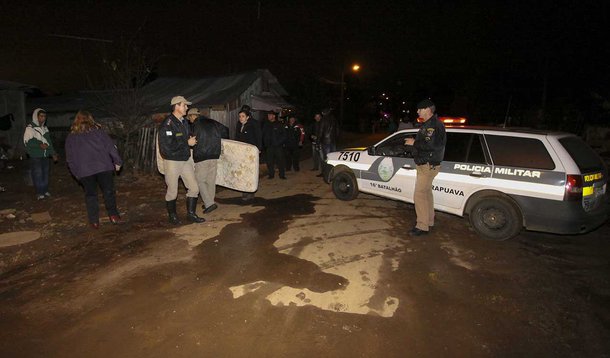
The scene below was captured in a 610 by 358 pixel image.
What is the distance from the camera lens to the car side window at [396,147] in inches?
259

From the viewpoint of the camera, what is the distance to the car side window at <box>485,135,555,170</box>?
4984 millimetres

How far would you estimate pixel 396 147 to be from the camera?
267 inches

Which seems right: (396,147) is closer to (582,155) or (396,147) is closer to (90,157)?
(582,155)

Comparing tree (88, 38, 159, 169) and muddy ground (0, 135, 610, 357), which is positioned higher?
tree (88, 38, 159, 169)

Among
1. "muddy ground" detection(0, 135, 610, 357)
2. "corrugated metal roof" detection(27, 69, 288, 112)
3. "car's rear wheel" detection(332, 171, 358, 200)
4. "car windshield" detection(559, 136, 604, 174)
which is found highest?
"corrugated metal roof" detection(27, 69, 288, 112)

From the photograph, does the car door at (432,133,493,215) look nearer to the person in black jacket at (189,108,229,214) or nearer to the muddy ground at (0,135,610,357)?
the muddy ground at (0,135,610,357)

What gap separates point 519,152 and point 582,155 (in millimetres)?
767

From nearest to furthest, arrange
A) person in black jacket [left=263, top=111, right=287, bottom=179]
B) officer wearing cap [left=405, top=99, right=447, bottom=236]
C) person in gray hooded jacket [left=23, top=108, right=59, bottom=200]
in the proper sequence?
officer wearing cap [left=405, top=99, right=447, bottom=236] < person in gray hooded jacket [left=23, top=108, right=59, bottom=200] < person in black jacket [left=263, top=111, right=287, bottom=179]

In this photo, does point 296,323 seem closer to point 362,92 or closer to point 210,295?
point 210,295

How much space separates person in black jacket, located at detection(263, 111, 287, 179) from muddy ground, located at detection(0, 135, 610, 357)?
Result: 11.6 feet

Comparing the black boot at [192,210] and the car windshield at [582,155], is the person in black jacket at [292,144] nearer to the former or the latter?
the black boot at [192,210]

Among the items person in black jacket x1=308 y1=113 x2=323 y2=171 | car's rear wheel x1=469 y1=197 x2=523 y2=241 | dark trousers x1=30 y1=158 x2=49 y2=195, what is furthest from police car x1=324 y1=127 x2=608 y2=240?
dark trousers x1=30 y1=158 x2=49 y2=195

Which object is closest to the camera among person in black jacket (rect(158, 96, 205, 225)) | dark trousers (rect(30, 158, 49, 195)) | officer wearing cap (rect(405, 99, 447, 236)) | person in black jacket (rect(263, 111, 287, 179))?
officer wearing cap (rect(405, 99, 447, 236))

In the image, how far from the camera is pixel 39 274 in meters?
4.35
